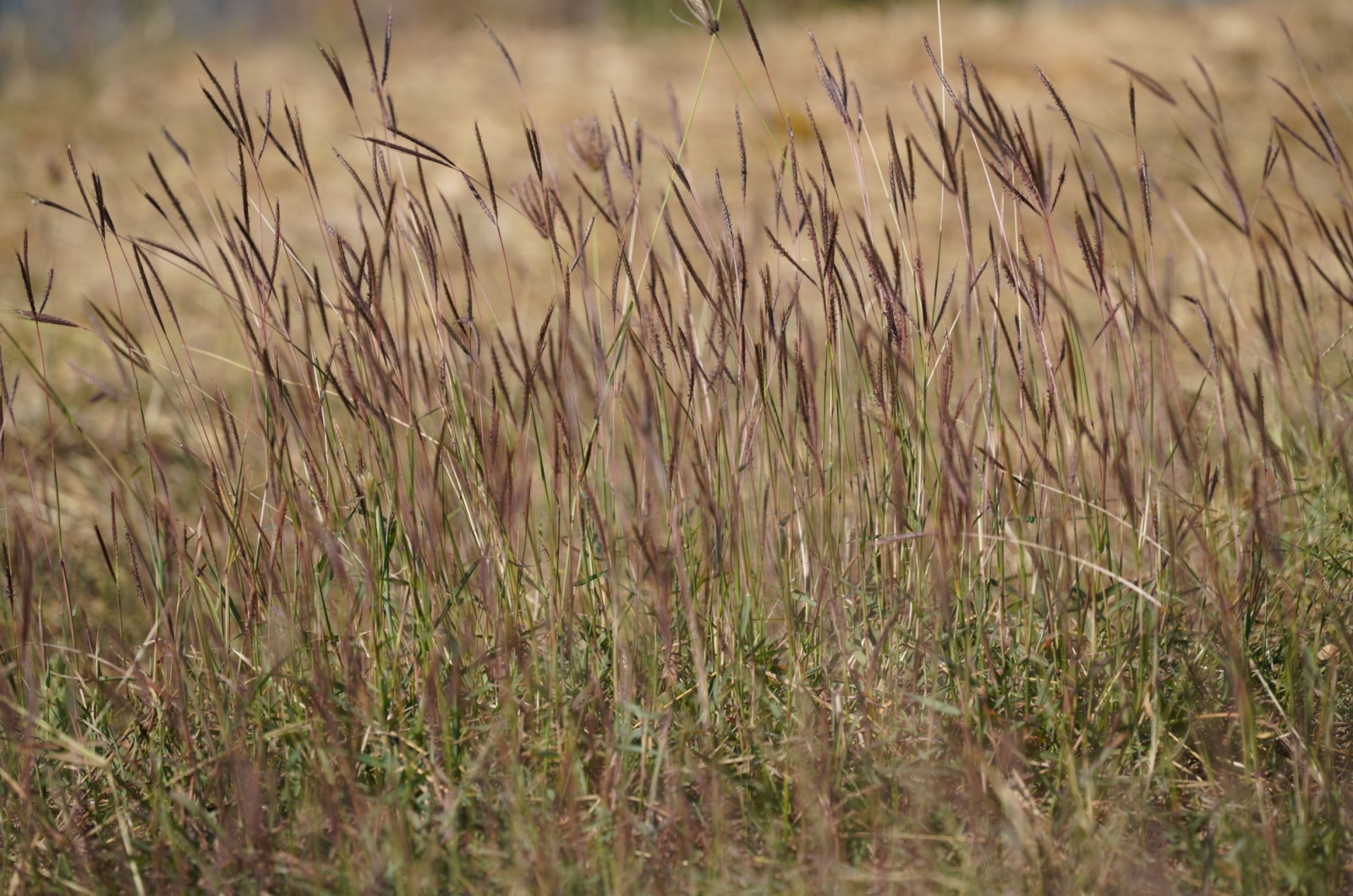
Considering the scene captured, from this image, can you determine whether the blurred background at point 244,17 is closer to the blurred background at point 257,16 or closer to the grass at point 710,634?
the blurred background at point 257,16

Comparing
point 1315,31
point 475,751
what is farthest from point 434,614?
point 1315,31

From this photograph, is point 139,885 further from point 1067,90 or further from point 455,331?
point 1067,90

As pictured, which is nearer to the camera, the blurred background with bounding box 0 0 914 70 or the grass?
the grass

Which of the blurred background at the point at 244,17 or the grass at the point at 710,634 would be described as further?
the blurred background at the point at 244,17

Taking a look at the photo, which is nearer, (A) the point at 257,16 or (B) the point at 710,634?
(B) the point at 710,634

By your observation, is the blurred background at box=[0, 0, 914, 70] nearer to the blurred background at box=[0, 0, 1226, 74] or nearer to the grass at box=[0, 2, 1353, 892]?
the blurred background at box=[0, 0, 1226, 74]

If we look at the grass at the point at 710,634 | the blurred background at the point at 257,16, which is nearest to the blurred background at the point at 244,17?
the blurred background at the point at 257,16

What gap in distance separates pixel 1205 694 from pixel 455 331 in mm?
926

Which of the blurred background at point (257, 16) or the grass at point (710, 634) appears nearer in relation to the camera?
the grass at point (710, 634)

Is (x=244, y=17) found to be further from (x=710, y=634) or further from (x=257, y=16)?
(x=710, y=634)

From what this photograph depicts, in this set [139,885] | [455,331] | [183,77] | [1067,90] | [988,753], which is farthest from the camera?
[183,77]

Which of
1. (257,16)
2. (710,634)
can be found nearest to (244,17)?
(257,16)

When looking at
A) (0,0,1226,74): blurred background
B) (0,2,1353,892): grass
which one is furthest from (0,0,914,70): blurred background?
(0,2,1353,892): grass

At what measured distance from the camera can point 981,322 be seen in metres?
1.13
